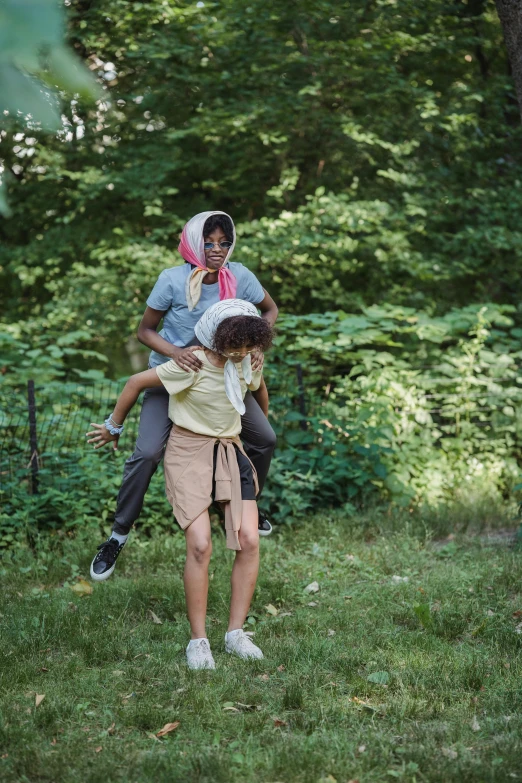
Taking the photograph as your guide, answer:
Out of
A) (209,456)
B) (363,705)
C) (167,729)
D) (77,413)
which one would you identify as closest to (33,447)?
(77,413)

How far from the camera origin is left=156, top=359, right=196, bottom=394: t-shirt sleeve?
12.0 feet

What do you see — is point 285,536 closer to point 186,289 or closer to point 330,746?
point 186,289

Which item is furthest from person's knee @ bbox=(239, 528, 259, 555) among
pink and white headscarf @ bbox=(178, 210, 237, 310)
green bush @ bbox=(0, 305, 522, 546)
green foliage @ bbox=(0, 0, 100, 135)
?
green foliage @ bbox=(0, 0, 100, 135)

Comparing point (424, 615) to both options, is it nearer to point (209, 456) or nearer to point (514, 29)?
point (209, 456)

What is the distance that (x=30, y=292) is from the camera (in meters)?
11.5

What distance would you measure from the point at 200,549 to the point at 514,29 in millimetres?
3515

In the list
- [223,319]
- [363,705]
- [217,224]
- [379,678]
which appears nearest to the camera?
[363,705]

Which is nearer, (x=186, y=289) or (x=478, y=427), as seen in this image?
(x=186, y=289)

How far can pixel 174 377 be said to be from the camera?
12.0ft

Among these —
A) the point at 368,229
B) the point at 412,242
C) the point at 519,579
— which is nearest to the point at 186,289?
the point at 519,579

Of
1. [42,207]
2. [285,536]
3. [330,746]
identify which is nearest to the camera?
[330,746]

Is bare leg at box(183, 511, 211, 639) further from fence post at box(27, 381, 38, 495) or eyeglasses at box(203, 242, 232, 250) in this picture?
fence post at box(27, 381, 38, 495)

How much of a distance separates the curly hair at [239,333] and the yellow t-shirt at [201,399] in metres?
0.17

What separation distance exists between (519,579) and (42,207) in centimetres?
828
